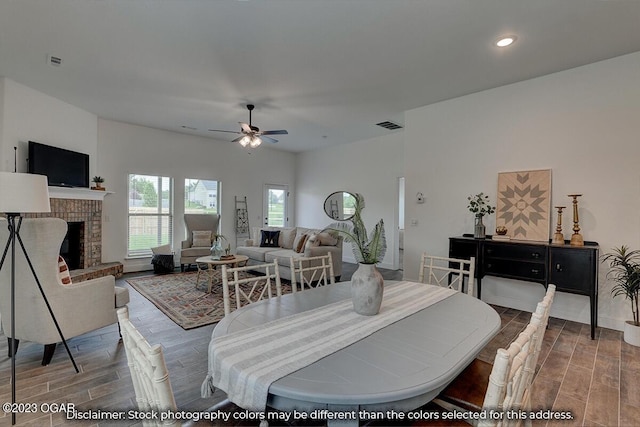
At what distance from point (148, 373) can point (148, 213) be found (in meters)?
6.62

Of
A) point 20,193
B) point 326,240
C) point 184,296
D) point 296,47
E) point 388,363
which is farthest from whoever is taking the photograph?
point 326,240

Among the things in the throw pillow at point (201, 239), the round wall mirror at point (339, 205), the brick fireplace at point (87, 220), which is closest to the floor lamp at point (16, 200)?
the brick fireplace at point (87, 220)

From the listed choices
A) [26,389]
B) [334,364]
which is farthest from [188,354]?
[334,364]

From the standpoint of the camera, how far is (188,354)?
268 centimetres

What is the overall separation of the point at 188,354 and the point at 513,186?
429 cm

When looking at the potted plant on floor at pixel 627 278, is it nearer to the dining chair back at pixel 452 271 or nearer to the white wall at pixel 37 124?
the dining chair back at pixel 452 271

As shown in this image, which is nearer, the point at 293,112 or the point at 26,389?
the point at 26,389

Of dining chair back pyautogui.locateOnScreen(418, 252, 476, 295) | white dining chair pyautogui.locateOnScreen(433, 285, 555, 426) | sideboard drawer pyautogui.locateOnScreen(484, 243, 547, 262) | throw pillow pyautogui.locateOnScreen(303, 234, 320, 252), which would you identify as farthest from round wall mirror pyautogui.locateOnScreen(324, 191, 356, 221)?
white dining chair pyautogui.locateOnScreen(433, 285, 555, 426)

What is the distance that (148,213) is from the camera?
6.50 metres

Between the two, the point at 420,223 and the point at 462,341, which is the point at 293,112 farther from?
the point at 462,341

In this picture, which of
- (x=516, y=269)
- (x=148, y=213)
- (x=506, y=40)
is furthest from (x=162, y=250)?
(x=506, y=40)

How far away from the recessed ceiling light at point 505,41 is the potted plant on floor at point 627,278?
2.46 metres

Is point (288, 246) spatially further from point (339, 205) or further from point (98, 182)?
point (98, 182)

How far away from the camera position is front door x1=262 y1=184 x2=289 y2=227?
27.7ft
